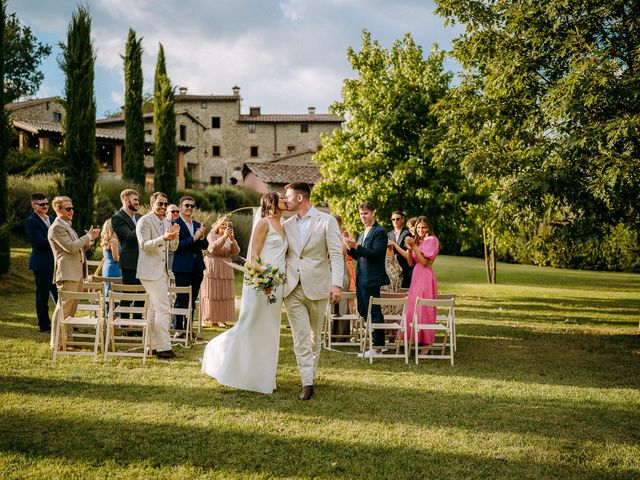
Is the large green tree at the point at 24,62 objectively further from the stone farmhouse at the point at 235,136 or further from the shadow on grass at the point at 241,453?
the shadow on grass at the point at 241,453

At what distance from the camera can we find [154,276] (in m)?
8.07

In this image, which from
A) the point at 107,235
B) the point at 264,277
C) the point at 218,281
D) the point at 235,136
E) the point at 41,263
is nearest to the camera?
the point at 264,277

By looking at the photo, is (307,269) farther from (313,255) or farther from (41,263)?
(41,263)

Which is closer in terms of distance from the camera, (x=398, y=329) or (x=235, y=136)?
(x=398, y=329)

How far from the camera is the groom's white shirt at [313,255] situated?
6363mm

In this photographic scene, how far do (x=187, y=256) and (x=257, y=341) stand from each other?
12.2 ft

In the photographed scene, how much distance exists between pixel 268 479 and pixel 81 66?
1671 cm

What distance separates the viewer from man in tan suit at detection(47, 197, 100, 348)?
8.52 metres

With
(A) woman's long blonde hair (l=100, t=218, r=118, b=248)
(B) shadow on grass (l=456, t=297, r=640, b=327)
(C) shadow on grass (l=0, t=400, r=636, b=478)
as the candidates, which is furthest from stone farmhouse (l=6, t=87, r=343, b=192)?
(C) shadow on grass (l=0, t=400, r=636, b=478)

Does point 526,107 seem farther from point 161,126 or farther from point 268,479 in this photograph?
point 161,126

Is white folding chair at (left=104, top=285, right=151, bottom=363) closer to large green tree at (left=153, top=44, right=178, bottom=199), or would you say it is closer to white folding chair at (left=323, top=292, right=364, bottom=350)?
white folding chair at (left=323, top=292, right=364, bottom=350)

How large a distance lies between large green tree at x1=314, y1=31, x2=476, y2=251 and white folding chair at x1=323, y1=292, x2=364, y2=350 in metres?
9.57

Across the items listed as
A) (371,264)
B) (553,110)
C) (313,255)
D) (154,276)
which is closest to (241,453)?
(313,255)

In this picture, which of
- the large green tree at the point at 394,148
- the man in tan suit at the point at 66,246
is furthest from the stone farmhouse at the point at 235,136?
the man in tan suit at the point at 66,246
